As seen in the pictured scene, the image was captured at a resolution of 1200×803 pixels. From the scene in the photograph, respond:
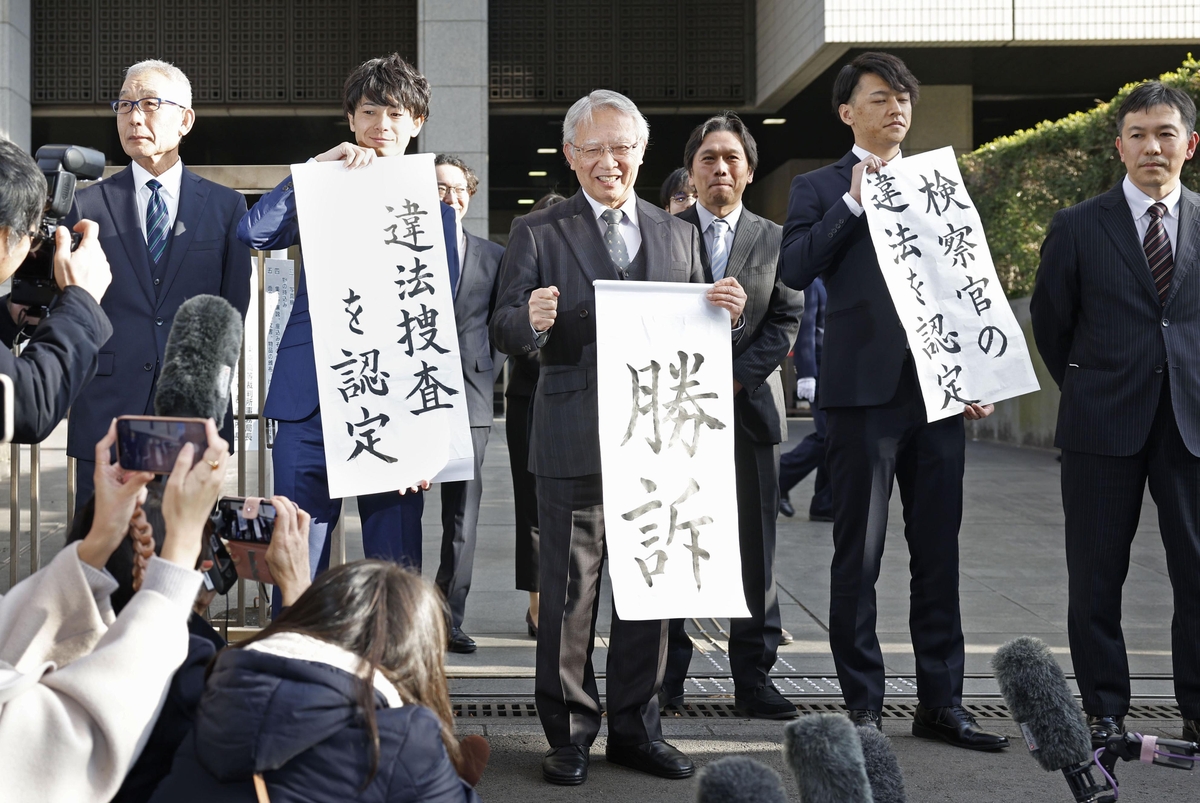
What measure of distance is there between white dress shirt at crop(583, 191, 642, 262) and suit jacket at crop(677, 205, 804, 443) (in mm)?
467

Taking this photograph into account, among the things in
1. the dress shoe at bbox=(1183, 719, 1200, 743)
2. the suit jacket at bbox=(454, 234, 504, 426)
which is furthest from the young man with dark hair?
the dress shoe at bbox=(1183, 719, 1200, 743)

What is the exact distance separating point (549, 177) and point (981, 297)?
15.2 m

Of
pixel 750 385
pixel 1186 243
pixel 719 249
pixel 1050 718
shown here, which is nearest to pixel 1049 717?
pixel 1050 718

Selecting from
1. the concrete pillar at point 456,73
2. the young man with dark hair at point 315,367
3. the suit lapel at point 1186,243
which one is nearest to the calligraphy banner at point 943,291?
the suit lapel at point 1186,243

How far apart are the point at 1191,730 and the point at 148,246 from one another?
355cm

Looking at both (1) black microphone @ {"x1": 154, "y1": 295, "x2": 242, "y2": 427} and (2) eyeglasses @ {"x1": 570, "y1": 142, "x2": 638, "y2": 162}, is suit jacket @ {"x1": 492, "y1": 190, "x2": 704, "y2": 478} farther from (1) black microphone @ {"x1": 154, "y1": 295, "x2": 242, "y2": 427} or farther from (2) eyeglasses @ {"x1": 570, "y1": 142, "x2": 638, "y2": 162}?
(1) black microphone @ {"x1": 154, "y1": 295, "x2": 242, "y2": 427}

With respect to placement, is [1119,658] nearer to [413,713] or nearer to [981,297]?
[981,297]

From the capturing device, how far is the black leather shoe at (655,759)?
3.34m

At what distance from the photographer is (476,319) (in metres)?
4.61

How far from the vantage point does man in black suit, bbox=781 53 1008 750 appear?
3678mm

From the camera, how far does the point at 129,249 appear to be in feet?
11.6

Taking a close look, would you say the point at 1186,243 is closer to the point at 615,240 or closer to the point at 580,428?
the point at 615,240

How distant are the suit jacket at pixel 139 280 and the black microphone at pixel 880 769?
94.0 inches

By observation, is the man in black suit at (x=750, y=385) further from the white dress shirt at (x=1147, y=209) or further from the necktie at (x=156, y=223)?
the necktie at (x=156, y=223)
